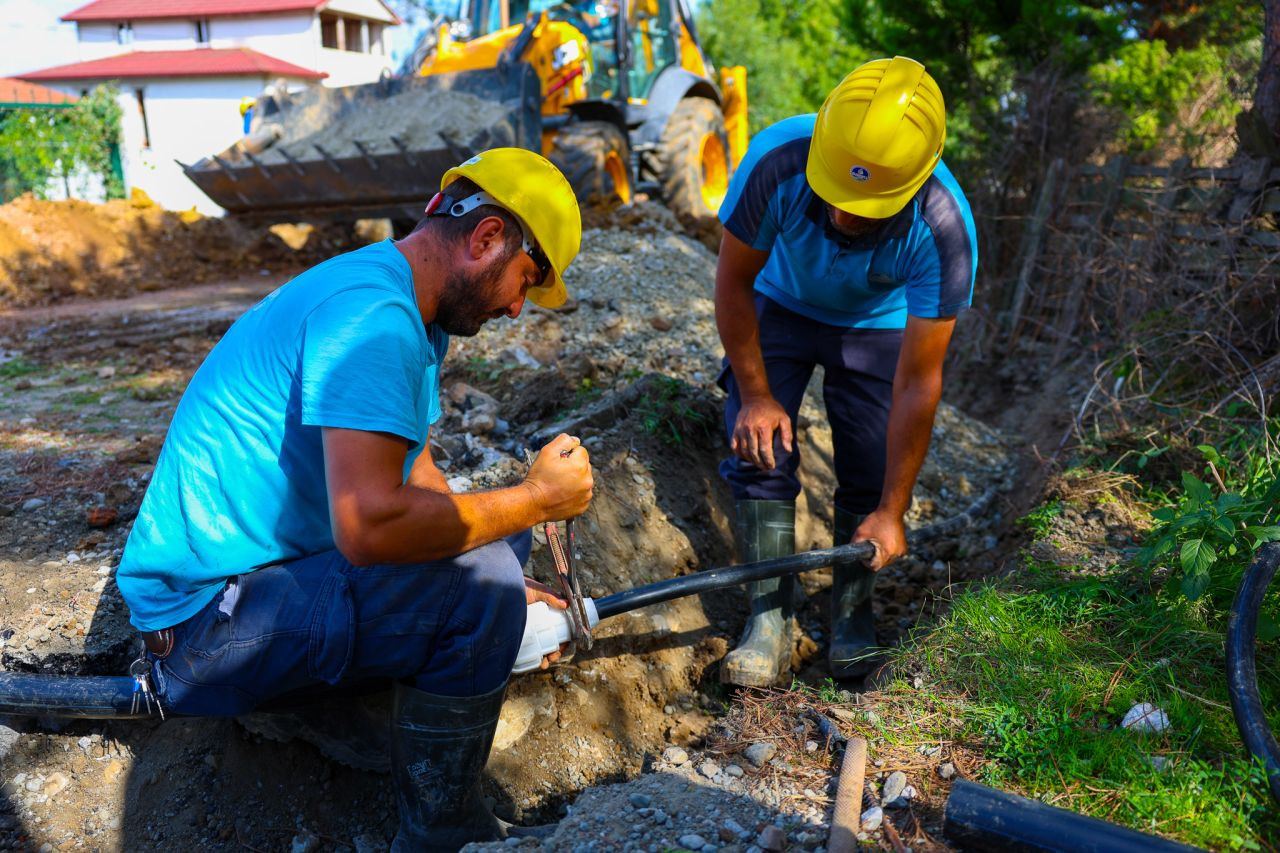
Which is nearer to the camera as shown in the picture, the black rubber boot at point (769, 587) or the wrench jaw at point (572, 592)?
the wrench jaw at point (572, 592)

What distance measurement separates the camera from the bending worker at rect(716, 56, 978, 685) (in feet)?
8.64

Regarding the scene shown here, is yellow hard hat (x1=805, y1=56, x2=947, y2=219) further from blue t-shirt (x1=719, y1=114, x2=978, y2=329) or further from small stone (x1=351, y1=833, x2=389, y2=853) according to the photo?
small stone (x1=351, y1=833, x2=389, y2=853)

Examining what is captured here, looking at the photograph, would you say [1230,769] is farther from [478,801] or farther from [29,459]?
[29,459]

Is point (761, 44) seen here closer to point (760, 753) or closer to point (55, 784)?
point (760, 753)

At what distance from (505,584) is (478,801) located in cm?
60

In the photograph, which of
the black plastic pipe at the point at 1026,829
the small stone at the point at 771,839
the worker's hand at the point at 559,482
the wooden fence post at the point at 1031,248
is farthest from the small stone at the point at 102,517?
the wooden fence post at the point at 1031,248

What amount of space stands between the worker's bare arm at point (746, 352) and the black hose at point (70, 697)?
1814 mm

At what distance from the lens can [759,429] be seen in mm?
3000

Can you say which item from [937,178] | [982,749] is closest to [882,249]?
[937,178]

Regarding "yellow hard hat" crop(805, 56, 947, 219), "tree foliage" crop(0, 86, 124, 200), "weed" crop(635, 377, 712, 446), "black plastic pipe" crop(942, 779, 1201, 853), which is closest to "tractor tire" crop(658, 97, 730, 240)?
"weed" crop(635, 377, 712, 446)

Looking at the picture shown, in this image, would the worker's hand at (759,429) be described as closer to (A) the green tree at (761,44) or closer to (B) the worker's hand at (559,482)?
(B) the worker's hand at (559,482)

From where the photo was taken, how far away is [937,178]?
2791 millimetres

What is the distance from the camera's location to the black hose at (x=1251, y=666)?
199 centimetres

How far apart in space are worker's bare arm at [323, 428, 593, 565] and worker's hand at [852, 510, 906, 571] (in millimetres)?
1161
